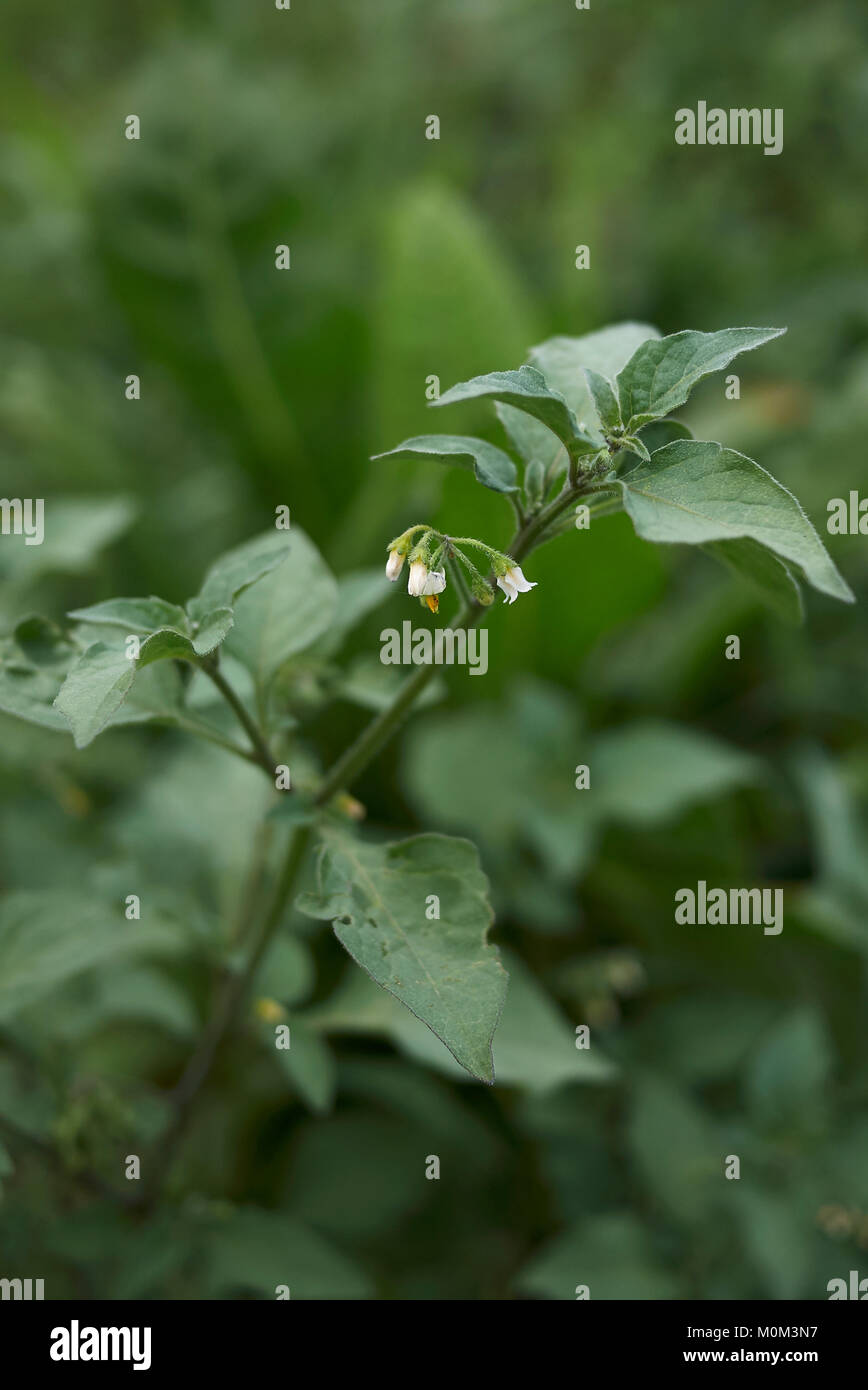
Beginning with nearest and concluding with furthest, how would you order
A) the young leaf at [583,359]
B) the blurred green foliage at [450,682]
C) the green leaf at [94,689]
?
the green leaf at [94,689] < the young leaf at [583,359] < the blurred green foliage at [450,682]

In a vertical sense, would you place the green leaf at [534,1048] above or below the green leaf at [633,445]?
below

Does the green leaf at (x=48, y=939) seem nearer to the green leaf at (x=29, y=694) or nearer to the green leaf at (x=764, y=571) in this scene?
the green leaf at (x=29, y=694)

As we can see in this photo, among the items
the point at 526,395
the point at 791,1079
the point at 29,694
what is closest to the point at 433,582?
the point at 526,395

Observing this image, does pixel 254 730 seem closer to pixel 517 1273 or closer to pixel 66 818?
pixel 66 818

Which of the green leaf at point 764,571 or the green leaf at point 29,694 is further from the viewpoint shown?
the green leaf at point 29,694

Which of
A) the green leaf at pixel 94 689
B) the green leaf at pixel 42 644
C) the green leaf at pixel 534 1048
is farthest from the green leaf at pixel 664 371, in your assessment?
the green leaf at pixel 534 1048

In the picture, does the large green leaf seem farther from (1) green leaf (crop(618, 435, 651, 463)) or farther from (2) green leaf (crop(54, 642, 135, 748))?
(2) green leaf (crop(54, 642, 135, 748))
